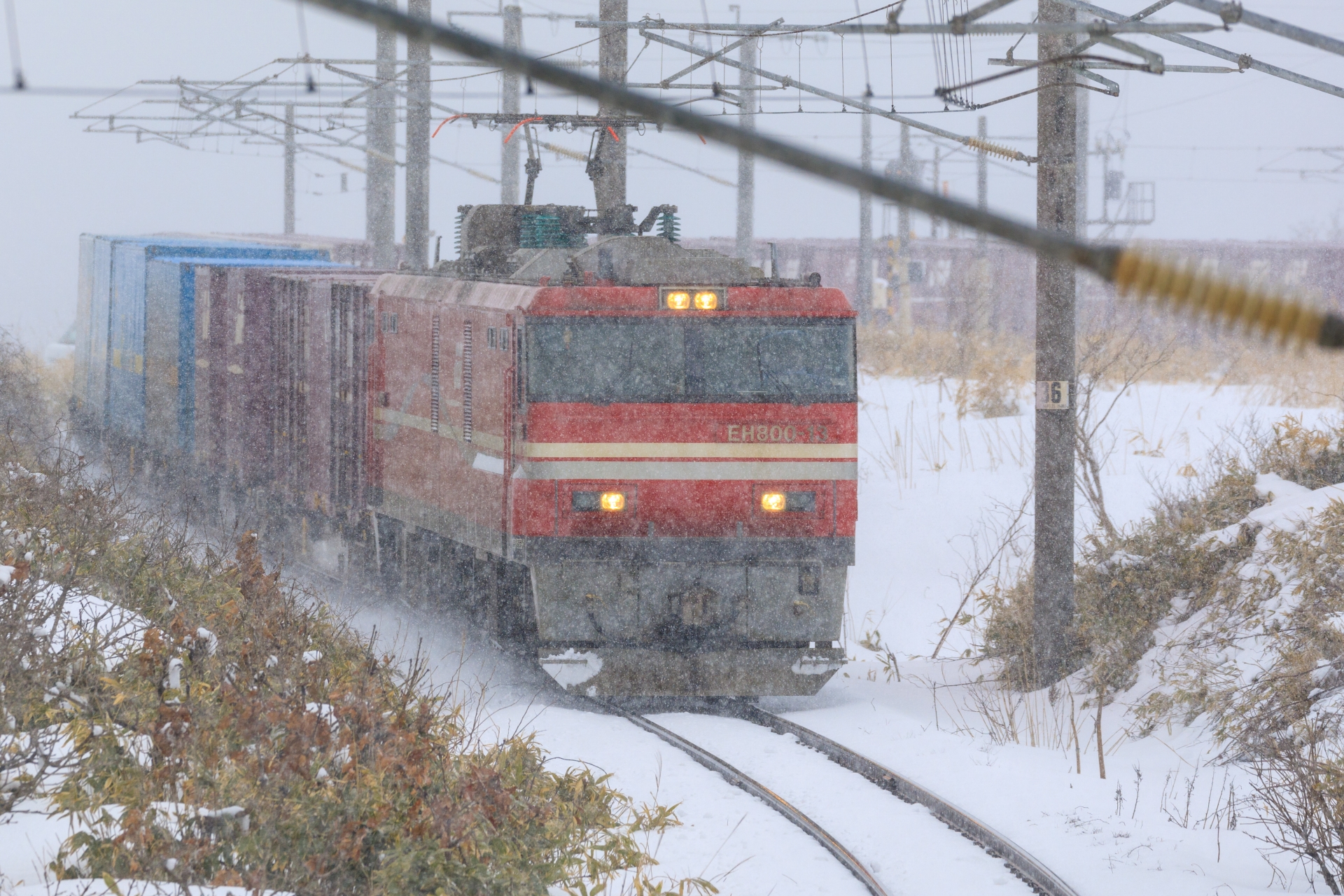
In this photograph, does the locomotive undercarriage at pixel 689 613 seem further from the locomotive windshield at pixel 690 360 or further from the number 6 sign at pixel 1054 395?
the number 6 sign at pixel 1054 395

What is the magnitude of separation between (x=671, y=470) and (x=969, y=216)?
25.4ft

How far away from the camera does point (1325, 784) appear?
6.71 meters

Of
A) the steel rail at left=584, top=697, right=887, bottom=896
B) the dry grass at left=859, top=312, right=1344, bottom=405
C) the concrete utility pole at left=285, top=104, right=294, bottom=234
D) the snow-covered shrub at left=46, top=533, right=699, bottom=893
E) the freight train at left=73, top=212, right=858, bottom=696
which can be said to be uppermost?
the concrete utility pole at left=285, top=104, right=294, bottom=234

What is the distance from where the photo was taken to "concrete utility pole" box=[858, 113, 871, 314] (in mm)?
32500

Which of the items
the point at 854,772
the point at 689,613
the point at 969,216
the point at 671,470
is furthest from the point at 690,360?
the point at 969,216

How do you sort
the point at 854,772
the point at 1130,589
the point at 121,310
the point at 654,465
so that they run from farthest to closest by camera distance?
the point at 121,310 → the point at 1130,589 → the point at 654,465 → the point at 854,772

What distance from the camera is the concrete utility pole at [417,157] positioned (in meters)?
19.1

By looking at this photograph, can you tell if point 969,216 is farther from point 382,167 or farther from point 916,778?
point 382,167

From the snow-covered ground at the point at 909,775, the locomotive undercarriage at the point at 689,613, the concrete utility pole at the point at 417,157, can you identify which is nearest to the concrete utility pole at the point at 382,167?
the concrete utility pole at the point at 417,157

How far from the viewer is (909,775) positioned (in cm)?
877

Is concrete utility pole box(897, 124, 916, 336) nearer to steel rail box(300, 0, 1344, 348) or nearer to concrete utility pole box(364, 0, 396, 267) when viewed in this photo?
concrete utility pole box(364, 0, 396, 267)

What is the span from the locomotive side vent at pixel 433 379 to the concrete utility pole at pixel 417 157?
6549mm

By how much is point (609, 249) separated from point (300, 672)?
4882 mm

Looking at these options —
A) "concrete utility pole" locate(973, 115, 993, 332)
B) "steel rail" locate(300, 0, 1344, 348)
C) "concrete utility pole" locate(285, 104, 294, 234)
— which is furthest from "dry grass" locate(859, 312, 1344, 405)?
"concrete utility pole" locate(285, 104, 294, 234)
